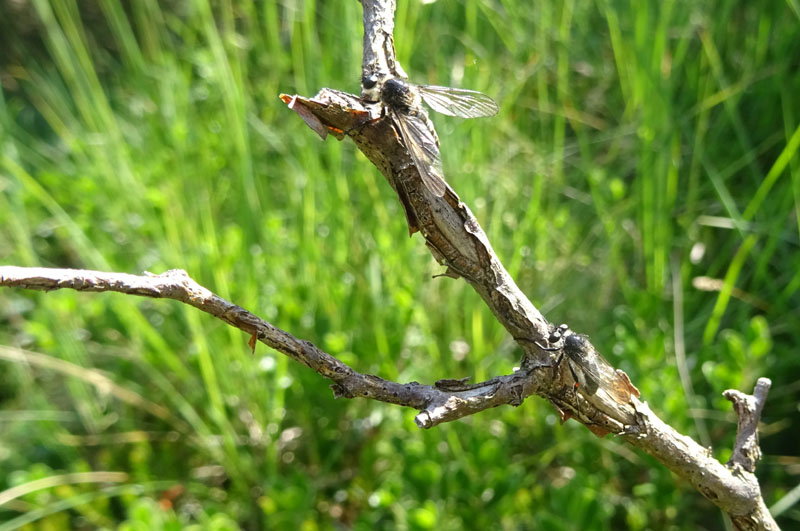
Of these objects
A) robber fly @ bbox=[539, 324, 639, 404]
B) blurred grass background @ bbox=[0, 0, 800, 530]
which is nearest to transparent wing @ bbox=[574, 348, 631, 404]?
robber fly @ bbox=[539, 324, 639, 404]

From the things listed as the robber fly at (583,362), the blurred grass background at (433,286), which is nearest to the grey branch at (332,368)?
the robber fly at (583,362)

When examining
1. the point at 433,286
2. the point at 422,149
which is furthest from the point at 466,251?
the point at 433,286

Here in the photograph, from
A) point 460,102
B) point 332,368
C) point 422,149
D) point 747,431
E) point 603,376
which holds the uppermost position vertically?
point 460,102

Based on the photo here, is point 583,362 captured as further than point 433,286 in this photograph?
No

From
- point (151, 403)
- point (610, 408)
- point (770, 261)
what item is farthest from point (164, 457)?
point (770, 261)

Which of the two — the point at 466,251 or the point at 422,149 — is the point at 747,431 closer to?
the point at 466,251

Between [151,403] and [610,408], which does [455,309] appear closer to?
[151,403]

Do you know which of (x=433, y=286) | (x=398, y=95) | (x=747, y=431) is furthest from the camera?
(x=433, y=286)

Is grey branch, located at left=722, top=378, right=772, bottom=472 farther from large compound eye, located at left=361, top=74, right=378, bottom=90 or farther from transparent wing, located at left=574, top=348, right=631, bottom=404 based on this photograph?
large compound eye, located at left=361, top=74, right=378, bottom=90
